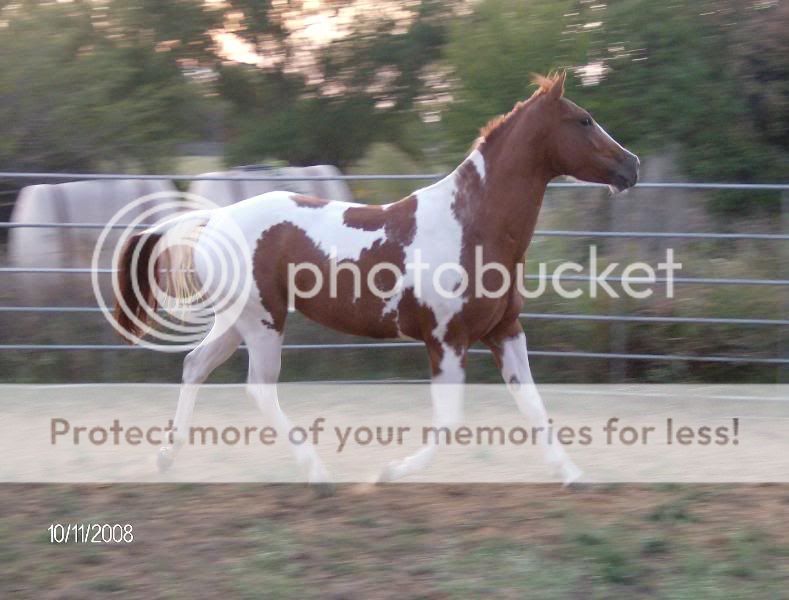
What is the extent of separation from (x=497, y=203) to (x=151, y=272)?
5.92ft

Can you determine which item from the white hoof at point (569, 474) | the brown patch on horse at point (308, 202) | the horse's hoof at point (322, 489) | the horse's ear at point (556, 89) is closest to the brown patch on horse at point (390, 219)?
the brown patch on horse at point (308, 202)

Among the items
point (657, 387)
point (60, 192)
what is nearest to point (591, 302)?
point (657, 387)

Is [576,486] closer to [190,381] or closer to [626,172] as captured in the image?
[626,172]

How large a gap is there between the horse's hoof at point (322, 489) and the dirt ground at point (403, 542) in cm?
5

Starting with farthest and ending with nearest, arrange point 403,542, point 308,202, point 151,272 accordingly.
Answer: point 151,272
point 308,202
point 403,542

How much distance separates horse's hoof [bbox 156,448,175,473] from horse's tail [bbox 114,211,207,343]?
0.66 m

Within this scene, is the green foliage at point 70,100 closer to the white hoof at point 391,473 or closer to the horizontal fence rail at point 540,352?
the horizontal fence rail at point 540,352

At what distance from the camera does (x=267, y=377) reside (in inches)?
184

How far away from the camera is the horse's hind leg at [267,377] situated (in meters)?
4.63

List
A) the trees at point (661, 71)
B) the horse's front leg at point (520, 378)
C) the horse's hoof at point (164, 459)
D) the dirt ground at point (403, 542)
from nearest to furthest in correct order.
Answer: the dirt ground at point (403, 542), the horse's front leg at point (520, 378), the horse's hoof at point (164, 459), the trees at point (661, 71)

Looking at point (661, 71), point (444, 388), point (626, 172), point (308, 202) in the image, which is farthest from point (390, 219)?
point (661, 71)

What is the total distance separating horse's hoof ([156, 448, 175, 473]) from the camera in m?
4.84

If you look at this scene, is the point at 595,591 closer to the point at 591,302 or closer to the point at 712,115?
the point at 591,302

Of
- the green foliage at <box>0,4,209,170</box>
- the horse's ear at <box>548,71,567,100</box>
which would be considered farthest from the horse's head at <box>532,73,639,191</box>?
the green foliage at <box>0,4,209,170</box>
